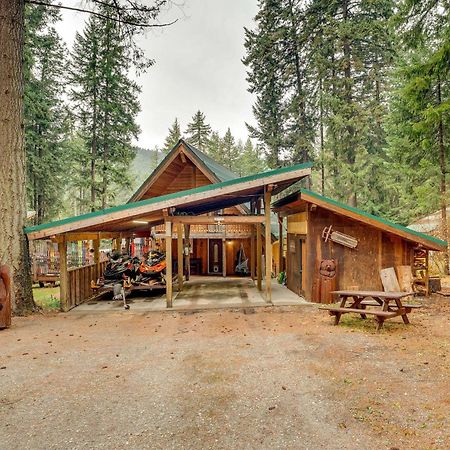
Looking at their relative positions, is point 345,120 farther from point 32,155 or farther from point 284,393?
point 32,155

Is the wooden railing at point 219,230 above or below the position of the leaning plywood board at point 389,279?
above

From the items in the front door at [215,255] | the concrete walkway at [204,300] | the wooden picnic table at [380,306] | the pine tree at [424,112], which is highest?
the pine tree at [424,112]

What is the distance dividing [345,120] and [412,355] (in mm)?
16180

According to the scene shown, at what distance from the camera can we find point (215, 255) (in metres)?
19.5

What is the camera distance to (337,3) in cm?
1839

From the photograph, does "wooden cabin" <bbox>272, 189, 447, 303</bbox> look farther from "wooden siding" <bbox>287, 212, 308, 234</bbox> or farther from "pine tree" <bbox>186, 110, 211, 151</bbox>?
"pine tree" <bbox>186, 110, 211, 151</bbox>

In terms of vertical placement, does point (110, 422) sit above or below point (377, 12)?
below

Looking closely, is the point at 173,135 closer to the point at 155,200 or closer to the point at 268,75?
the point at 268,75

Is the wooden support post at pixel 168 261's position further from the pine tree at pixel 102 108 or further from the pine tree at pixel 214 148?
the pine tree at pixel 214 148

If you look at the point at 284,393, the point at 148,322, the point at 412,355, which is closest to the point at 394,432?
the point at 284,393

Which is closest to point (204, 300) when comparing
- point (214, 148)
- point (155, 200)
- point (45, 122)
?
point (155, 200)

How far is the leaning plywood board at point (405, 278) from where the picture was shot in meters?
10.0

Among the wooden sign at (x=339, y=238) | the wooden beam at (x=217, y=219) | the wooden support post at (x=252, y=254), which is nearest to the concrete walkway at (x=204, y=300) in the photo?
the wooden support post at (x=252, y=254)

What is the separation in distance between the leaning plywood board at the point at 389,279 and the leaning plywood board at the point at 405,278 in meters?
0.17
